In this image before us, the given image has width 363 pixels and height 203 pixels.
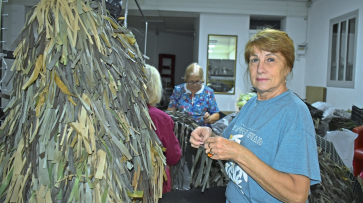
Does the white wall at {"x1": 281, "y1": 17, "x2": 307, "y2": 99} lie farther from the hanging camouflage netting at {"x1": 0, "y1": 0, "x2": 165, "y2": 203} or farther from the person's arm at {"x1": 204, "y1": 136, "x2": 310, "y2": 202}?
the hanging camouflage netting at {"x1": 0, "y1": 0, "x2": 165, "y2": 203}

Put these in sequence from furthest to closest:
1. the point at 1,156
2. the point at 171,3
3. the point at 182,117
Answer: the point at 171,3
the point at 182,117
the point at 1,156

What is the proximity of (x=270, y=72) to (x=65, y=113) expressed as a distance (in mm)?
816

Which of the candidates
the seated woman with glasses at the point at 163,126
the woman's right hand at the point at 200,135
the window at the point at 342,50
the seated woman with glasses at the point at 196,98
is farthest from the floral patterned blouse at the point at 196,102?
the window at the point at 342,50

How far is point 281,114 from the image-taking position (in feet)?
3.69

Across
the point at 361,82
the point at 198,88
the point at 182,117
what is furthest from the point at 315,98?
the point at 182,117

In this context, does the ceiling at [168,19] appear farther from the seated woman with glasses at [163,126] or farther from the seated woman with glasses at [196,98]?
the seated woman with glasses at [163,126]

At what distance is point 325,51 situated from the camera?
5895mm

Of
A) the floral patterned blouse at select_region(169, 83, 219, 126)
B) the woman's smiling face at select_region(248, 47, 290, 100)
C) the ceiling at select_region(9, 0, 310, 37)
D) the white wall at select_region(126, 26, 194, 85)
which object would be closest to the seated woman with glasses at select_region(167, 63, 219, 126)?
the floral patterned blouse at select_region(169, 83, 219, 126)

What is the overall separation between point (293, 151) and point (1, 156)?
105 centimetres

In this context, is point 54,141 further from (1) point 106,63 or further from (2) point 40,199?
(1) point 106,63

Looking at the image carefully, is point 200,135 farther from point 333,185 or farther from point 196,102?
point 196,102

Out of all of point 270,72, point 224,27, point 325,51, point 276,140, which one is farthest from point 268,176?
point 224,27

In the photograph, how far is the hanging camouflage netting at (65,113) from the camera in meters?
0.95

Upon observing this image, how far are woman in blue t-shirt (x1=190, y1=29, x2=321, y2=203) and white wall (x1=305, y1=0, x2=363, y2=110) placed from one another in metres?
4.19
